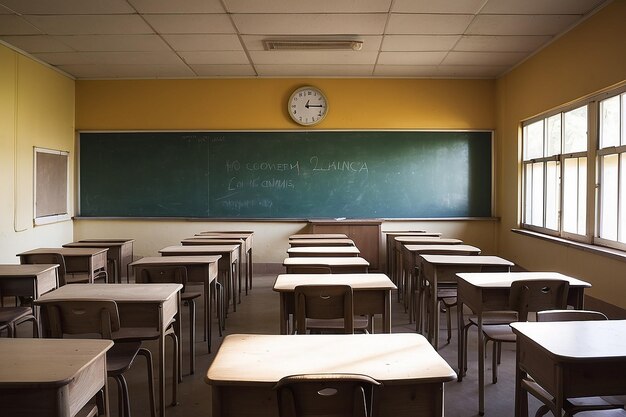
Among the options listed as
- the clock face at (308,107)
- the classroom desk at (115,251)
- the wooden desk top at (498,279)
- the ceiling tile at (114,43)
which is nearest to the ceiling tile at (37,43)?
the ceiling tile at (114,43)

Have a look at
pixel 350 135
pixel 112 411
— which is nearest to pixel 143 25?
pixel 350 135

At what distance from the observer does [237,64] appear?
7203 mm

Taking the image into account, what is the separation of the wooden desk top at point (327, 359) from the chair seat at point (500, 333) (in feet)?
3.94

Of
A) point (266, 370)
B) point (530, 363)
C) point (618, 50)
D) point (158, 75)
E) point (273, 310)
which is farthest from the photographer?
point (158, 75)

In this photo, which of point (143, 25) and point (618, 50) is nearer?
point (618, 50)

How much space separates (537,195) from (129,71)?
6.10m

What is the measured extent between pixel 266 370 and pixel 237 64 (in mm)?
6190

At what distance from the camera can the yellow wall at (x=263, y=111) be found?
7.88m

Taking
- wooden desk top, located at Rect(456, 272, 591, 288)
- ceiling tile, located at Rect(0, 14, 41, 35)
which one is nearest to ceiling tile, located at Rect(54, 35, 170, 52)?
ceiling tile, located at Rect(0, 14, 41, 35)

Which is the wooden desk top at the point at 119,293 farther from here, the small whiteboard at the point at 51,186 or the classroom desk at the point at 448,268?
the small whiteboard at the point at 51,186

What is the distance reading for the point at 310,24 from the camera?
18.2 ft

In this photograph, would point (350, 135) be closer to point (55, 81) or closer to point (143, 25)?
point (143, 25)

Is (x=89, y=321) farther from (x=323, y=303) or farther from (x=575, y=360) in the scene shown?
(x=575, y=360)

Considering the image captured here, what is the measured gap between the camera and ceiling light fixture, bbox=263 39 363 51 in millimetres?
6078
